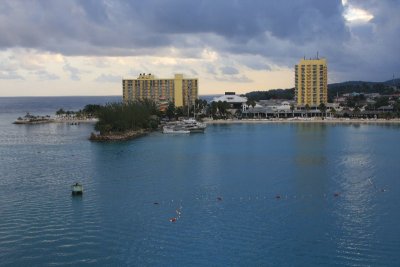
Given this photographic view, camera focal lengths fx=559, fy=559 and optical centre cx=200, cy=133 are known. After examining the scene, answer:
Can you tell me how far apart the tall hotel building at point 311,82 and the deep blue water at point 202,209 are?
5026cm

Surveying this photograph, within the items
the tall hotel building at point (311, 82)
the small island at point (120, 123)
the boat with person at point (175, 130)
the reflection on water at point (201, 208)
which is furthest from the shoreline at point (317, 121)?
the reflection on water at point (201, 208)

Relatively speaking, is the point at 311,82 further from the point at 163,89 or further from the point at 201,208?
the point at 201,208

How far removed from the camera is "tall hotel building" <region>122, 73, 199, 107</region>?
9206 cm

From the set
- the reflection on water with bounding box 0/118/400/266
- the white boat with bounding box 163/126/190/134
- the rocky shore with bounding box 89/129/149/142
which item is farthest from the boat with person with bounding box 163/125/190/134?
the reflection on water with bounding box 0/118/400/266

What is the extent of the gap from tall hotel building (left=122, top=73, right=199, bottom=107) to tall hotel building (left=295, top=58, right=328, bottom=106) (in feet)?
55.3

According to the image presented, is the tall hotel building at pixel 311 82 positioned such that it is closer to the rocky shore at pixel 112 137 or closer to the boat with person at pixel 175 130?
the boat with person at pixel 175 130

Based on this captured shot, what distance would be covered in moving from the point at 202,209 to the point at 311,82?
230 ft

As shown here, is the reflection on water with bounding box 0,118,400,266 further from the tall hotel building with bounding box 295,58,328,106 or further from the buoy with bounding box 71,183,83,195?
the tall hotel building with bounding box 295,58,328,106

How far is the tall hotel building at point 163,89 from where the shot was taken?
92062mm

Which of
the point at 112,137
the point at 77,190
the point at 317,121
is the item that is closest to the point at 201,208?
the point at 77,190

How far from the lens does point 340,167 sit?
99.2ft

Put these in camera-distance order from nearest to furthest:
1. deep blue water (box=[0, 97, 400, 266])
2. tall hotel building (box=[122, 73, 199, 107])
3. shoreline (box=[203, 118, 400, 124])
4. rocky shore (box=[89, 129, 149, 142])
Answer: deep blue water (box=[0, 97, 400, 266])
rocky shore (box=[89, 129, 149, 142])
shoreline (box=[203, 118, 400, 124])
tall hotel building (box=[122, 73, 199, 107])

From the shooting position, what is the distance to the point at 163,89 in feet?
305

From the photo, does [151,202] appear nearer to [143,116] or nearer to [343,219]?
[343,219]
